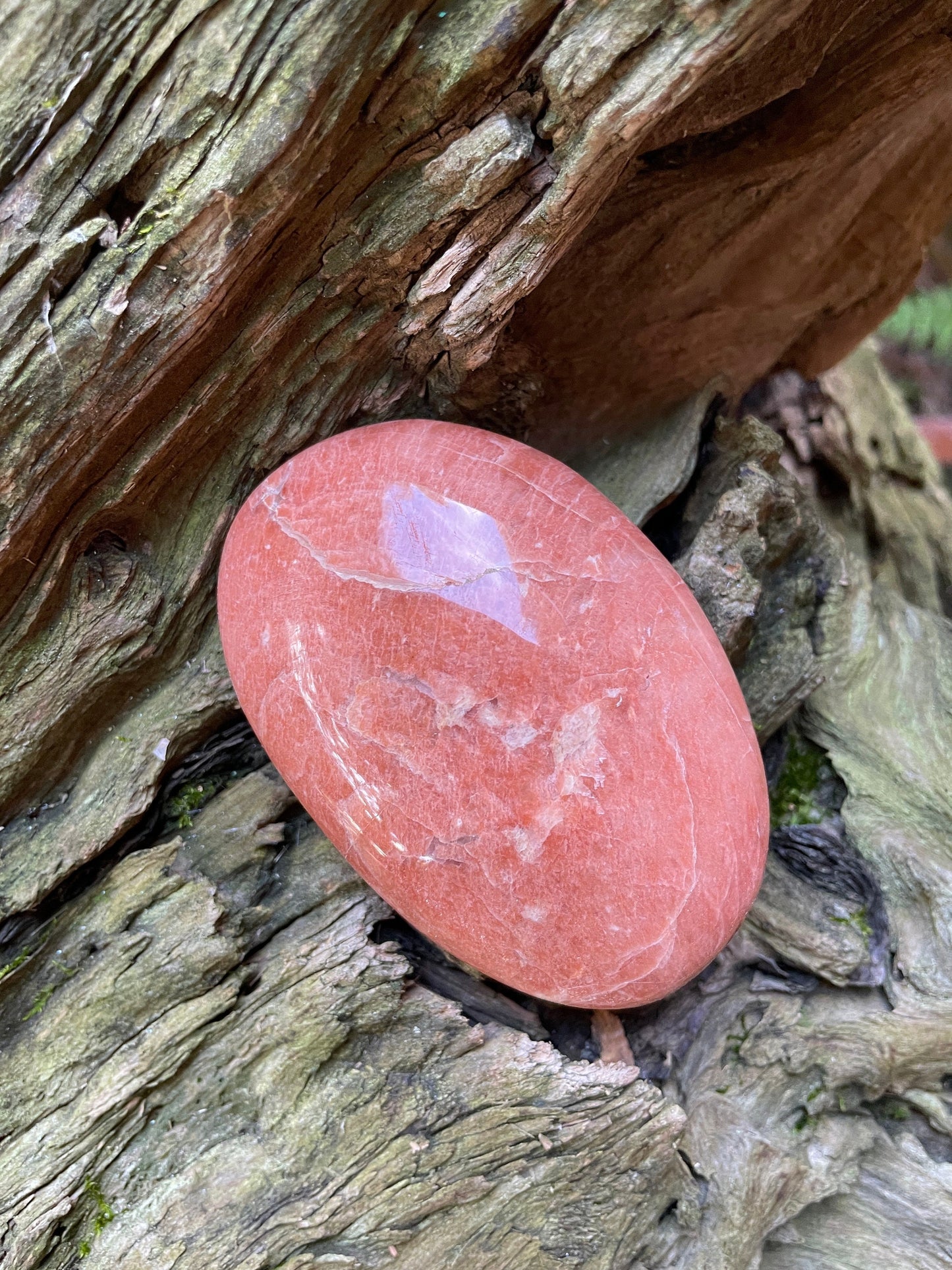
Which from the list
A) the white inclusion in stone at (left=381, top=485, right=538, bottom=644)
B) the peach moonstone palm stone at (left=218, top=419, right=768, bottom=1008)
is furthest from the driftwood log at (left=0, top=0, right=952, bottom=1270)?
the white inclusion in stone at (left=381, top=485, right=538, bottom=644)

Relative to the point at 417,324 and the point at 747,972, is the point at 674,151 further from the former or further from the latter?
the point at 747,972

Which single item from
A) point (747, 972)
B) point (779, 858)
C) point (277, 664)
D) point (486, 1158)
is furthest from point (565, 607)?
point (486, 1158)

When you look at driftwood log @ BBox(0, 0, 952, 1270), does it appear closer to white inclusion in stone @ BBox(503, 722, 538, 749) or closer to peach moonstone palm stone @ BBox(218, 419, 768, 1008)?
peach moonstone palm stone @ BBox(218, 419, 768, 1008)

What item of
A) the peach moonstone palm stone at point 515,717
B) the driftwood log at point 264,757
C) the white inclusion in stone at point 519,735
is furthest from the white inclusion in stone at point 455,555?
the driftwood log at point 264,757

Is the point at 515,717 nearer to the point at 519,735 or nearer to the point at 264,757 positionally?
the point at 519,735

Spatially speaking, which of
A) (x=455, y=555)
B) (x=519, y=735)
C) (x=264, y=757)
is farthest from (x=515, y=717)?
(x=264, y=757)

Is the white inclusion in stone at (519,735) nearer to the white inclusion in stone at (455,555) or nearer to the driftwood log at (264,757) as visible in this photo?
the white inclusion in stone at (455,555)
